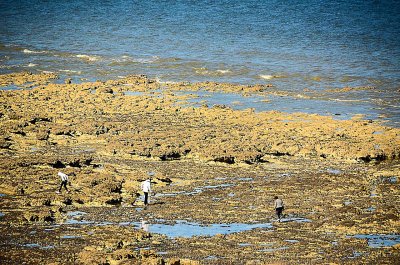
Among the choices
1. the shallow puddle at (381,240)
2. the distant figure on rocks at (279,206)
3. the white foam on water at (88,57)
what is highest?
the white foam on water at (88,57)

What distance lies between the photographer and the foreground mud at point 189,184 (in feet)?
63.0

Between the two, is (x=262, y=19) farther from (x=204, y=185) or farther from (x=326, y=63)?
(x=204, y=185)

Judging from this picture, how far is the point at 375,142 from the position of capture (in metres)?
32.4

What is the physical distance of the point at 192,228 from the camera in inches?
838

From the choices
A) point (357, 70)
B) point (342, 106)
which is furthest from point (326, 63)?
point (342, 106)

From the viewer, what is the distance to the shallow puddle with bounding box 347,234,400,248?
19.7 m

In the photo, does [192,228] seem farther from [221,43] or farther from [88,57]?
[221,43]

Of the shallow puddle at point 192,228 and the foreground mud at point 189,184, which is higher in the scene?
the foreground mud at point 189,184

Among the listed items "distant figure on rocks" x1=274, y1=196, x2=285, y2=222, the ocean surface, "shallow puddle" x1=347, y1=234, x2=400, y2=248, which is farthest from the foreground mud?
the ocean surface

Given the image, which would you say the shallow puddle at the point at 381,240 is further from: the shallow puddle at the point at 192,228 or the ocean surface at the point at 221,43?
the ocean surface at the point at 221,43

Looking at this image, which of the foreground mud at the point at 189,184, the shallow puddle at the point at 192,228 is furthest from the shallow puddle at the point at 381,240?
the shallow puddle at the point at 192,228

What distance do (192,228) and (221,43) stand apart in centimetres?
4861

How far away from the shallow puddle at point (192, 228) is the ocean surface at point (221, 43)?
1947 cm

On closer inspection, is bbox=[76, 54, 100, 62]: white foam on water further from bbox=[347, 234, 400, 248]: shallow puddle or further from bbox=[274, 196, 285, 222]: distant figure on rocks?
bbox=[347, 234, 400, 248]: shallow puddle
